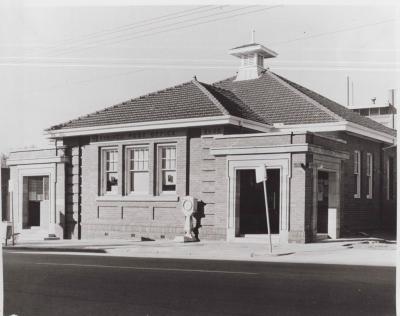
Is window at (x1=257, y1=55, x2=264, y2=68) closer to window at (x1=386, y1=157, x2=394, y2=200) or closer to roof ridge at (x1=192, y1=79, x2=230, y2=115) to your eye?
roof ridge at (x1=192, y1=79, x2=230, y2=115)

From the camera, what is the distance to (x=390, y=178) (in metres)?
27.7

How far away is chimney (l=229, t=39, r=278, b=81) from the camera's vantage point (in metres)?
28.1

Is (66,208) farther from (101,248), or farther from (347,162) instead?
(347,162)

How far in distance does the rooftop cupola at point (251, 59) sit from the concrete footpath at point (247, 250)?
10535 millimetres

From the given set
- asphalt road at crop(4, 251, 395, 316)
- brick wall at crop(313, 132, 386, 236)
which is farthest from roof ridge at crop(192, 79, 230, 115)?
asphalt road at crop(4, 251, 395, 316)

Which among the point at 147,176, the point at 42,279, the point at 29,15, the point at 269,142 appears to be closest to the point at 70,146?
the point at 147,176

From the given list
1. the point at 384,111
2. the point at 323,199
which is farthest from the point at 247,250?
the point at 384,111

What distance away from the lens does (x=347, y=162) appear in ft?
77.3

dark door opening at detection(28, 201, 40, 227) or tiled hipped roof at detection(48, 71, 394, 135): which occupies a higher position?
tiled hipped roof at detection(48, 71, 394, 135)

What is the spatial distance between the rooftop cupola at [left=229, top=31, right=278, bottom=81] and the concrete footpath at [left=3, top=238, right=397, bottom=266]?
10535mm

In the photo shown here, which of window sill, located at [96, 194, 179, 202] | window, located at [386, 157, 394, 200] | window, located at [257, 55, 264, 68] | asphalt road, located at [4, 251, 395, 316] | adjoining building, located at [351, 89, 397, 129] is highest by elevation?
window, located at [257, 55, 264, 68]

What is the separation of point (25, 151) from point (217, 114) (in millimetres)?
10185

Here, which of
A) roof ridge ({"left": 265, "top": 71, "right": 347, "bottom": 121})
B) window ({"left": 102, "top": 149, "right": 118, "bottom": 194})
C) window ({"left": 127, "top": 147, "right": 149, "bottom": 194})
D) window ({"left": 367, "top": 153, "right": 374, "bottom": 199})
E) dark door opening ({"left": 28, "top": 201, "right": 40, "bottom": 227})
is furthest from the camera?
dark door opening ({"left": 28, "top": 201, "right": 40, "bottom": 227})

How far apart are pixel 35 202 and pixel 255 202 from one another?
1087 cm
